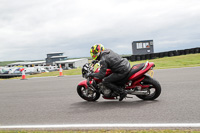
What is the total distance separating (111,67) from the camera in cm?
560

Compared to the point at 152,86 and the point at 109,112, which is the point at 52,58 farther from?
the point at 109,112

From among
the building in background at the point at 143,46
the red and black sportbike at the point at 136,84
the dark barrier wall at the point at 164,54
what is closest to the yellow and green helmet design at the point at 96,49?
the red and black sportbike at the point at 136,84

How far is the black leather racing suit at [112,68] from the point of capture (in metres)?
5.48

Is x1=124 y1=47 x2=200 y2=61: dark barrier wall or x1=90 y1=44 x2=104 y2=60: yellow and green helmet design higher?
x1=124 y1=47 x2=200 y2=61: dark barrier wall

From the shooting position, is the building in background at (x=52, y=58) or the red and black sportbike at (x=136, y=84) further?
the building in background at (x=52, y=58)

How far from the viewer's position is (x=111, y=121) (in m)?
4.18

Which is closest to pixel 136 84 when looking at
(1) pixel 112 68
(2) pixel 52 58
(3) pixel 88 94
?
(1) pixel 112 68

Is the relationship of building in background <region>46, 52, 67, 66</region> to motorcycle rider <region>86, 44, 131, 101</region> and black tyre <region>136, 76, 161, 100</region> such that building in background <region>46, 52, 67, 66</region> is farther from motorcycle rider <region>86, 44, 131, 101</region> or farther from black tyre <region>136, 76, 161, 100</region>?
black tyre <region>136, 76, 161, 100</region>

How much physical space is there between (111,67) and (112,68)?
0.04 metres

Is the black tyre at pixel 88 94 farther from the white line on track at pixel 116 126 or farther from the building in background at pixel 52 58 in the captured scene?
the building in background at pixel 52 58

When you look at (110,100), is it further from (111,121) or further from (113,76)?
(111,121)

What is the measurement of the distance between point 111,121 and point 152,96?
1.95m

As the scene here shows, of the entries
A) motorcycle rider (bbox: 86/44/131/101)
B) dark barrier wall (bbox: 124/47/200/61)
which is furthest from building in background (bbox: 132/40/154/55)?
motorcycle rider (bbox: 86/44/131/101)

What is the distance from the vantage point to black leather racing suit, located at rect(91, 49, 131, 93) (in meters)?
5.48
